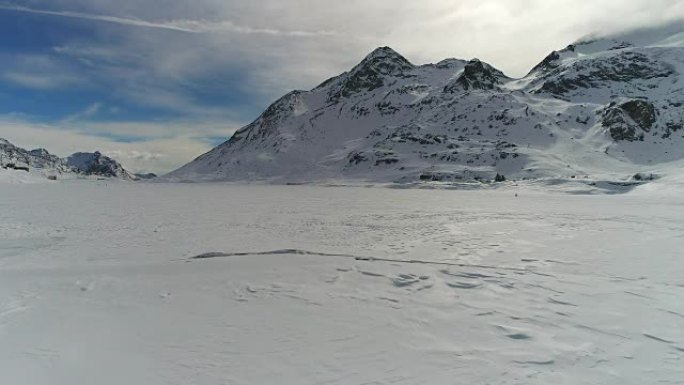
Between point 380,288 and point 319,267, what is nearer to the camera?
point 380,288

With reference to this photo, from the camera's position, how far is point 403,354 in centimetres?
782

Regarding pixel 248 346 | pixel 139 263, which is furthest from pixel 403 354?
pixel 139 263

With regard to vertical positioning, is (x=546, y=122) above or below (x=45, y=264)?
above

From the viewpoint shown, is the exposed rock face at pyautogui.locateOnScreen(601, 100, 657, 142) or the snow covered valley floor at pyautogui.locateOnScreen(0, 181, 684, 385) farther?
the exposed rock face at pyautogui.locateOnScreen(601, 100, 657, 142)

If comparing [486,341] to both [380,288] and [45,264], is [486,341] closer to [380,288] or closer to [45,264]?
[380,288]

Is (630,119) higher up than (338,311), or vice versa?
(630,119)

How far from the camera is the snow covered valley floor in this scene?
725 cm

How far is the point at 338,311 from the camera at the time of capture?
33.4 feet

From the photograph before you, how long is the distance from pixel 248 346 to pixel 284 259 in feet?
25.1

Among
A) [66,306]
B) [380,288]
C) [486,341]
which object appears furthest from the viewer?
[380,288]

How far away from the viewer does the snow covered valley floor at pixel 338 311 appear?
725 cm

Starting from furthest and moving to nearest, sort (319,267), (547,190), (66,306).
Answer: (547,190)
(319,267)
(66,306)

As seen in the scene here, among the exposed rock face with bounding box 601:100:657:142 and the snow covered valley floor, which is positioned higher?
the exposed rock face with bounding box 601:100:657:142

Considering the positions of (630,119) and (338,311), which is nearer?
(338,311)
